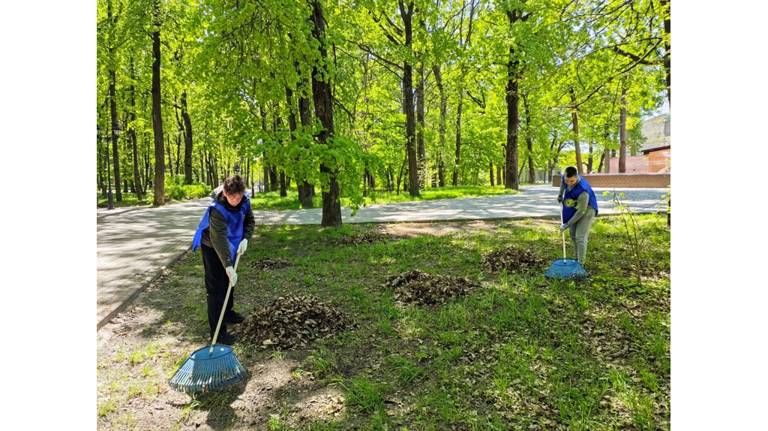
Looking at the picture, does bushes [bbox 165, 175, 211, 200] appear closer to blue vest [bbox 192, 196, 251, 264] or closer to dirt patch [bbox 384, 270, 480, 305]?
dirt patch [bbox 384, 270, 480, 305]

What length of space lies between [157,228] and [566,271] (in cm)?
1071

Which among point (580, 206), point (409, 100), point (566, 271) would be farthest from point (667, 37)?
point (409, 100)

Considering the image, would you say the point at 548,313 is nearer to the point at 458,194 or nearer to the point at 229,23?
the point at 229,23

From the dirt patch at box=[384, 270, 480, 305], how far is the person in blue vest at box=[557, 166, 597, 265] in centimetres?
168

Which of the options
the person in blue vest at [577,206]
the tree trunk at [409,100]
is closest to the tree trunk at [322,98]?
the person in blue vest at [577,206]

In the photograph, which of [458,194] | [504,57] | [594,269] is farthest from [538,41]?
[458,194]

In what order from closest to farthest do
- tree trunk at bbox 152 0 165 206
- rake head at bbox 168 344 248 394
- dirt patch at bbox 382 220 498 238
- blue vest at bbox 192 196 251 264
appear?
rake head at bbox 168 344 248 394, blue vest at bbox 192 196 251 264, dirt patch at bbox 382 220 498 238, tree trunk at bbox 152 0 165 206

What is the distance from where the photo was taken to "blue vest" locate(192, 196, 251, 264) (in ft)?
13.2

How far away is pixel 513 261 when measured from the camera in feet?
22.0

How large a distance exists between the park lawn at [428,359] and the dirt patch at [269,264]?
599 mm

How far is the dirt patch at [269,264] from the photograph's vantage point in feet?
24.4

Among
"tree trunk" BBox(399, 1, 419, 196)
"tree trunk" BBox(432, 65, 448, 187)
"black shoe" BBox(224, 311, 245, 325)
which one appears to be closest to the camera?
"black shoe" BBox(224, 311, 245, 325)

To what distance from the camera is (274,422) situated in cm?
298

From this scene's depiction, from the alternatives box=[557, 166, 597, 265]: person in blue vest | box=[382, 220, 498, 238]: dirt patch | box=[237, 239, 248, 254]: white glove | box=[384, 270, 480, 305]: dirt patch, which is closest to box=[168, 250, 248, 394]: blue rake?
box=[237, 239, 248, 254]: white glove
